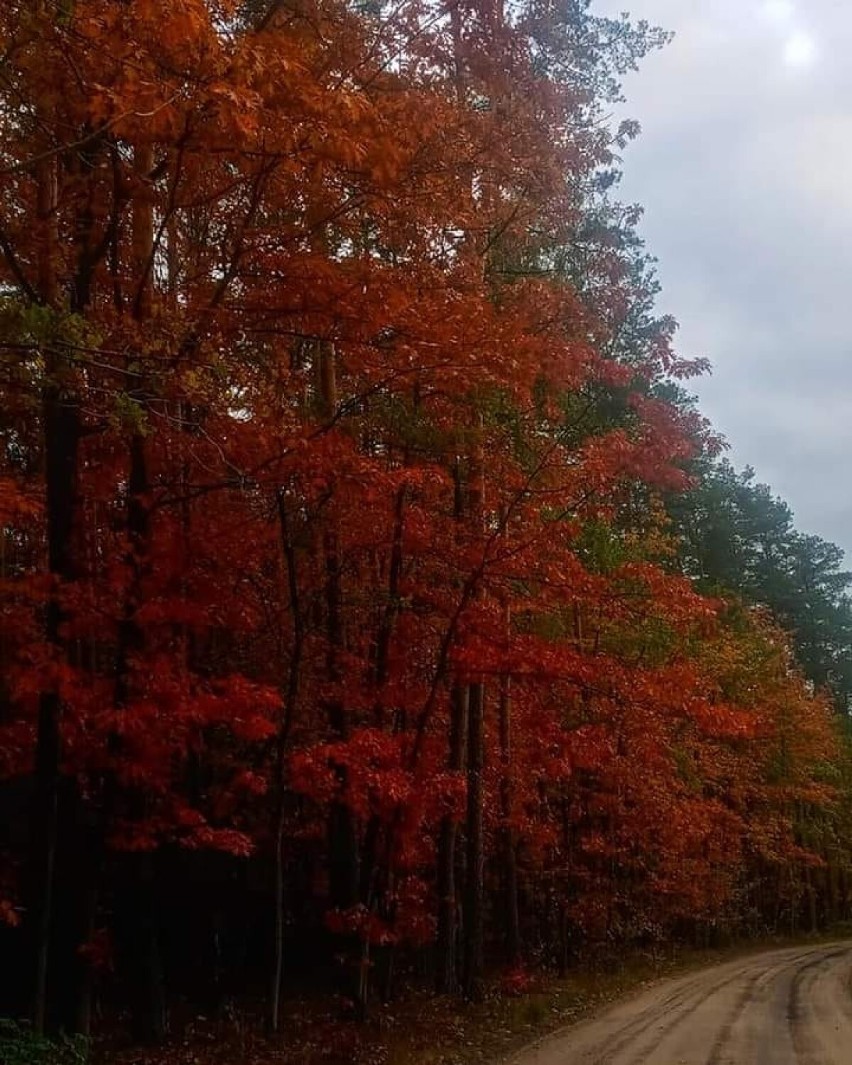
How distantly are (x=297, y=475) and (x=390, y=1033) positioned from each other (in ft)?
22.6

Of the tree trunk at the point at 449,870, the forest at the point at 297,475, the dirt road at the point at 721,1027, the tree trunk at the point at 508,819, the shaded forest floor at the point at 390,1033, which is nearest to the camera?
the forest at the point at 297,475

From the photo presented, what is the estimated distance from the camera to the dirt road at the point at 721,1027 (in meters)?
11.6

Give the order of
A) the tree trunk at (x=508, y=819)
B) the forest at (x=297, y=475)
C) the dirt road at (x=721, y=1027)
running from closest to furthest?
the forest at (x=297, y=475) < the dirt road at (x=721, y=1027) < the tree trunk at (x=508, y=819)

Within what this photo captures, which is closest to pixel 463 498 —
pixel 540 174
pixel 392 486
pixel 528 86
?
pixel 392 486

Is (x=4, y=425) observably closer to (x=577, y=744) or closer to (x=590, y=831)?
(x=577, y=744)

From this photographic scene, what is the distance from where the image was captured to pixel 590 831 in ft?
73.1

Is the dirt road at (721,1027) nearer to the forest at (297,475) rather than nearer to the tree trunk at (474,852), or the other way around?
the tree trunk at (474,852)

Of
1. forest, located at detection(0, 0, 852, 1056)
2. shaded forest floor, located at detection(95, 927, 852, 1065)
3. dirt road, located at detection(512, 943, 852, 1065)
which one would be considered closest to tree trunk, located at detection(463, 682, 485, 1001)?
forest, located at detection(0, 0, 852, 1056)

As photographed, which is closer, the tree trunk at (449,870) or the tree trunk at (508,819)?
the tree trunk at (449,870)

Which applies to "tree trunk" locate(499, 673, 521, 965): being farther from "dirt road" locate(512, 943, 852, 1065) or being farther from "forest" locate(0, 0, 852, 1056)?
"dirt road" locate(512, 943, 852, 1065)

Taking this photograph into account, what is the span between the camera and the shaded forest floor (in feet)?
37.6

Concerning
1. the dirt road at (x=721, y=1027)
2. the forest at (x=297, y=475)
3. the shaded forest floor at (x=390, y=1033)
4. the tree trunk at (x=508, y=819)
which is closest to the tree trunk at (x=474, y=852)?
the forest at (x=297, y=475)

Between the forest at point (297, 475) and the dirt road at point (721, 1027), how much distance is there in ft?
8.00

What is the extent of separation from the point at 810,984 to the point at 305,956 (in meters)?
9.84
